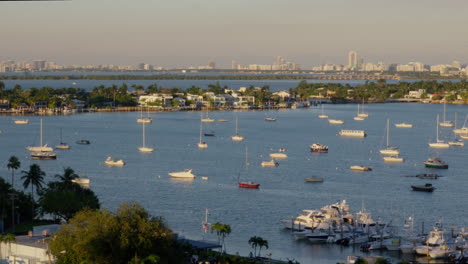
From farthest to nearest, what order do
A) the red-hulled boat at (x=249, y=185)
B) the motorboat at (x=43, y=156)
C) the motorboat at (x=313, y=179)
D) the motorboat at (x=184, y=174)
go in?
the motorboat at (x=43, y=156) < the motorboat at (x=184, y=174) < the motorboat at (x=313, y=179) < the red-hulled boat at (x=249, y=185)

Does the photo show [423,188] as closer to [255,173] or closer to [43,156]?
[255,173]

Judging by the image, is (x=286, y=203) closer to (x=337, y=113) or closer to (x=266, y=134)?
(x=266, y=134)

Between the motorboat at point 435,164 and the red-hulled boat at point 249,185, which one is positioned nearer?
the red-hulled boat at point 249,185

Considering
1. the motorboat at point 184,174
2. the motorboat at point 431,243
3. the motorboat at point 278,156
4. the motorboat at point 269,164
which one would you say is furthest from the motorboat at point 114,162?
the motorboat at point 431,243

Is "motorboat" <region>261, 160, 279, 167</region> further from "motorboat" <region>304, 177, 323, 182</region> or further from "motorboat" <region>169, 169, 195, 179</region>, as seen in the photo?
"motorboat" <region>169, 169, 195, 179</region>

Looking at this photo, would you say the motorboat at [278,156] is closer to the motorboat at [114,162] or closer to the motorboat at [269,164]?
the motorboat at [269,164]

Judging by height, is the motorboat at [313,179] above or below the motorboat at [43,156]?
above

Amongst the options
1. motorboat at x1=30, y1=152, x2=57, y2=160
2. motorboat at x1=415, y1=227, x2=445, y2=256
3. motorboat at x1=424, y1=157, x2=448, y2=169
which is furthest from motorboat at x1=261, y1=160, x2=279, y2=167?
motorboat at x1=415, y1=227, x2=445, y2=256

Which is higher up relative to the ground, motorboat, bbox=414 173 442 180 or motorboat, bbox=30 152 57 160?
motorboat, bbox=414 173 442 180
